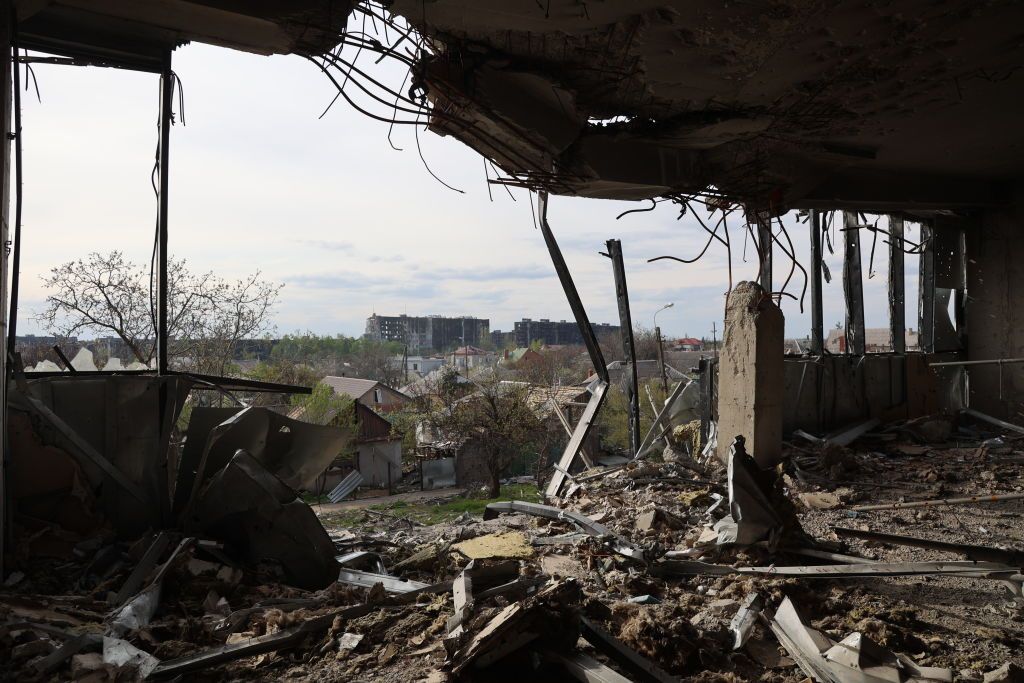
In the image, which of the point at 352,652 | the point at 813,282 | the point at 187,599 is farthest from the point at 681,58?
the point at 813,282

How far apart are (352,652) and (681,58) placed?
13.0 ft

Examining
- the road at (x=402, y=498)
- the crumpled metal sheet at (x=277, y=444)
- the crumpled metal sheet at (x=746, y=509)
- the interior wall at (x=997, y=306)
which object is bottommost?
the road at (x=402, y=498)

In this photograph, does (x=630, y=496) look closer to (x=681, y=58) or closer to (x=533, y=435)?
(x=681, y=58)

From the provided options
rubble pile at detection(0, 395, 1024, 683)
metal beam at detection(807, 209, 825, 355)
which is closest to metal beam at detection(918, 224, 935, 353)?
metal beam at detection(807, 209, 825, 355)

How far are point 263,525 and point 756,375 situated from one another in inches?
195

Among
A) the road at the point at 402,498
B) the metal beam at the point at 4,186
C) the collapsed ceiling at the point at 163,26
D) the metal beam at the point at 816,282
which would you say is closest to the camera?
the metal beam at the point at 4,186

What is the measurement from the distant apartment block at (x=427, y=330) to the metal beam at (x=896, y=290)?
6077 centimetres

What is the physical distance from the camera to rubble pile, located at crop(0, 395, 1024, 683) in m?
2.76

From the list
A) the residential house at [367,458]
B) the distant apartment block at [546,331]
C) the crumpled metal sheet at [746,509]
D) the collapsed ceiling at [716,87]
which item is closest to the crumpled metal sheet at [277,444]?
the collapsed ceiling at [716,87]

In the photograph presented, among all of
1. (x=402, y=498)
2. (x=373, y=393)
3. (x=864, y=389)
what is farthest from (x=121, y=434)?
(x=373, y=393)

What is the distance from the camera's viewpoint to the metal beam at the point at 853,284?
35.7 ft

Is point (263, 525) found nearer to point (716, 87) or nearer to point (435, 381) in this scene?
point (716, 87)

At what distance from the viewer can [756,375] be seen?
6.92 m

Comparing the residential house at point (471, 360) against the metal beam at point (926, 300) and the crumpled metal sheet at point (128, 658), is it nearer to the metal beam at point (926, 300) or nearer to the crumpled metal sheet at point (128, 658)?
the metal beam at point (926, 300)
